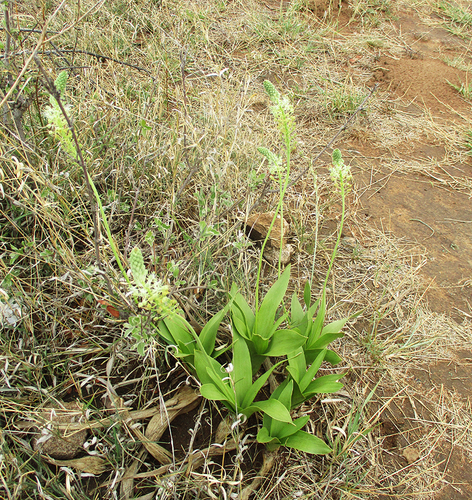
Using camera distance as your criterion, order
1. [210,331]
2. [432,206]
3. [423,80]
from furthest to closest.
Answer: [423,80], [432,206], [210,331]

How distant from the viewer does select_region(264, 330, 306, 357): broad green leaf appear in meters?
1.56

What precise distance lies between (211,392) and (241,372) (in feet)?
0.52

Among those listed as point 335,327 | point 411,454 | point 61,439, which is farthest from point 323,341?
point 61,439

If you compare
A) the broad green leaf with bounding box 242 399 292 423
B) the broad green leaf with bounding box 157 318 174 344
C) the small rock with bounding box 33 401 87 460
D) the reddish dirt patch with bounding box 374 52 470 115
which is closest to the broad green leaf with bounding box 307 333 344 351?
the broad green leaf with bounding box 242 399 292 423

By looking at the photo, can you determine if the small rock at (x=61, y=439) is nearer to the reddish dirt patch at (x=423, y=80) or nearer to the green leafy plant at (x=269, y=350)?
the green leafy plant at (x=269, y=350)

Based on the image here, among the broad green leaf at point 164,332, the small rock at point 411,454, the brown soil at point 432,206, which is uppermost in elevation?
the broad green leaf at point 164,332

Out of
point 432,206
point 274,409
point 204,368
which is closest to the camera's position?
point 274,409

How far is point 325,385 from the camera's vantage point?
1540 mm

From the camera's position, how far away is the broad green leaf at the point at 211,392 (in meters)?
1.41

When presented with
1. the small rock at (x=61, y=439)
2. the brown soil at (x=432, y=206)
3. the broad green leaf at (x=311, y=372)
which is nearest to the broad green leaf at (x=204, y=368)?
the broad green leaf at (x=311, y=372)

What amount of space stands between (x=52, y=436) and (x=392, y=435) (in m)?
1.42

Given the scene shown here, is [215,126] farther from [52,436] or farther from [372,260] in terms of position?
[52,436]

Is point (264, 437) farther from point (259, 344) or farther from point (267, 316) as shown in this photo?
point (267, 316)

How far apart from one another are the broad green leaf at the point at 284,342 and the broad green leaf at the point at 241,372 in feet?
0.40
